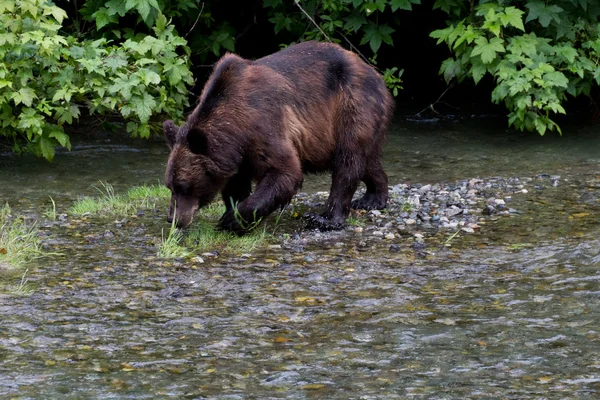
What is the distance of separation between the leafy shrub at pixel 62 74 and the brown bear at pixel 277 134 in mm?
2237

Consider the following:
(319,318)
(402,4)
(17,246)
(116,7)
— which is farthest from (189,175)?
(402,4)

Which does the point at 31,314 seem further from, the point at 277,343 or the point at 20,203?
the point at 20,203

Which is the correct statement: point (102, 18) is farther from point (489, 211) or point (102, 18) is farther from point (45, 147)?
point (489, 211)

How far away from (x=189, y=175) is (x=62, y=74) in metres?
3.20

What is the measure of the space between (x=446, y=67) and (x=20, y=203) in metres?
5.48

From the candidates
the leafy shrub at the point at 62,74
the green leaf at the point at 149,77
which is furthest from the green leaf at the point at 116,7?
the green leaf at the point at 149,77

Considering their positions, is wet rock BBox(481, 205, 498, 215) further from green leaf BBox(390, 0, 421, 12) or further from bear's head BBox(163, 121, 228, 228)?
green leaf BBox(390, 0, 421, 12)

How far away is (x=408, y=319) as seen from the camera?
5387mm

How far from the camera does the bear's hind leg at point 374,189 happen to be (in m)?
8.33

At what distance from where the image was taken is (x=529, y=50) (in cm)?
1049

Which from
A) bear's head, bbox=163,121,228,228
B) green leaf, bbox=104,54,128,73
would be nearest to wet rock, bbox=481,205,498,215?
bear's head, bbox=163,121,228,228

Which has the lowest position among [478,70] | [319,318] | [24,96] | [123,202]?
[123,202]

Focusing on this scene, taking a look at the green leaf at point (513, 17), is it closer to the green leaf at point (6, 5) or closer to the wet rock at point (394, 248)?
the wet rock at point (394, 248)

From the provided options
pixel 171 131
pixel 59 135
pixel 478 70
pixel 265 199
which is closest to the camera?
pixel 265 199
